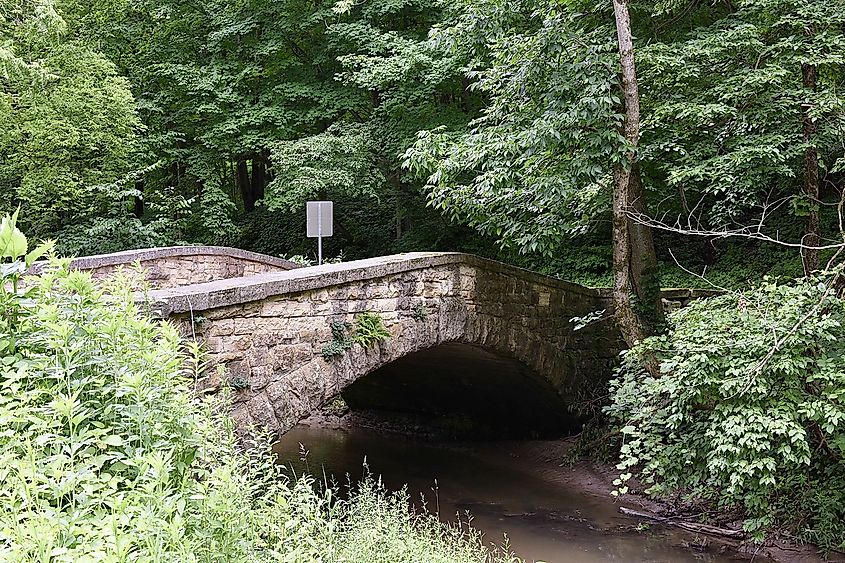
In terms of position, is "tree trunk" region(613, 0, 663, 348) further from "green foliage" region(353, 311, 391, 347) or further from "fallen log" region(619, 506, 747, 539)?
"green foliage" region(353, 311, 391, 347)

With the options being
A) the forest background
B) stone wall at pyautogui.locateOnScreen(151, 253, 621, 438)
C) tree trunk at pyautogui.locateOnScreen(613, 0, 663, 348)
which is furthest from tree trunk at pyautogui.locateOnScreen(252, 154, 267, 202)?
tree trunk at pyautogui.locateOnScreen(613, 0, 663, 348)

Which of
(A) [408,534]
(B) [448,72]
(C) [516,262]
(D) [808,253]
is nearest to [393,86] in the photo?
(B) [448,72]

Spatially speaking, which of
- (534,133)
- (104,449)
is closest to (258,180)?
(534,133)

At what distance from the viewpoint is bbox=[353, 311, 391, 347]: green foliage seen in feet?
21.6

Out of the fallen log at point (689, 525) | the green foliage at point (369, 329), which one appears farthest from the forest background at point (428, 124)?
the fallen log at point (689, 525)

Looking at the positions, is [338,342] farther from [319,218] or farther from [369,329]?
[319,218]

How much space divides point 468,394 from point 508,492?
2.68 m

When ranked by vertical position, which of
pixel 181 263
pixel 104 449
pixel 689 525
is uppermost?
pixel 181 263

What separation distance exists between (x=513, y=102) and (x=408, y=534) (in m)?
4.59

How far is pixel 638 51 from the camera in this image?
23.9ft

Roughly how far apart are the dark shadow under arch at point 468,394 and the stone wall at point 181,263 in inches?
92.0

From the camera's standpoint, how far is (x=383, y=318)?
6.94m

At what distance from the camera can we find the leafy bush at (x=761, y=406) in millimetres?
5664

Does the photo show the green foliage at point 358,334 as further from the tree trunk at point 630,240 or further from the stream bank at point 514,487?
the tree trunk at point 630,240
